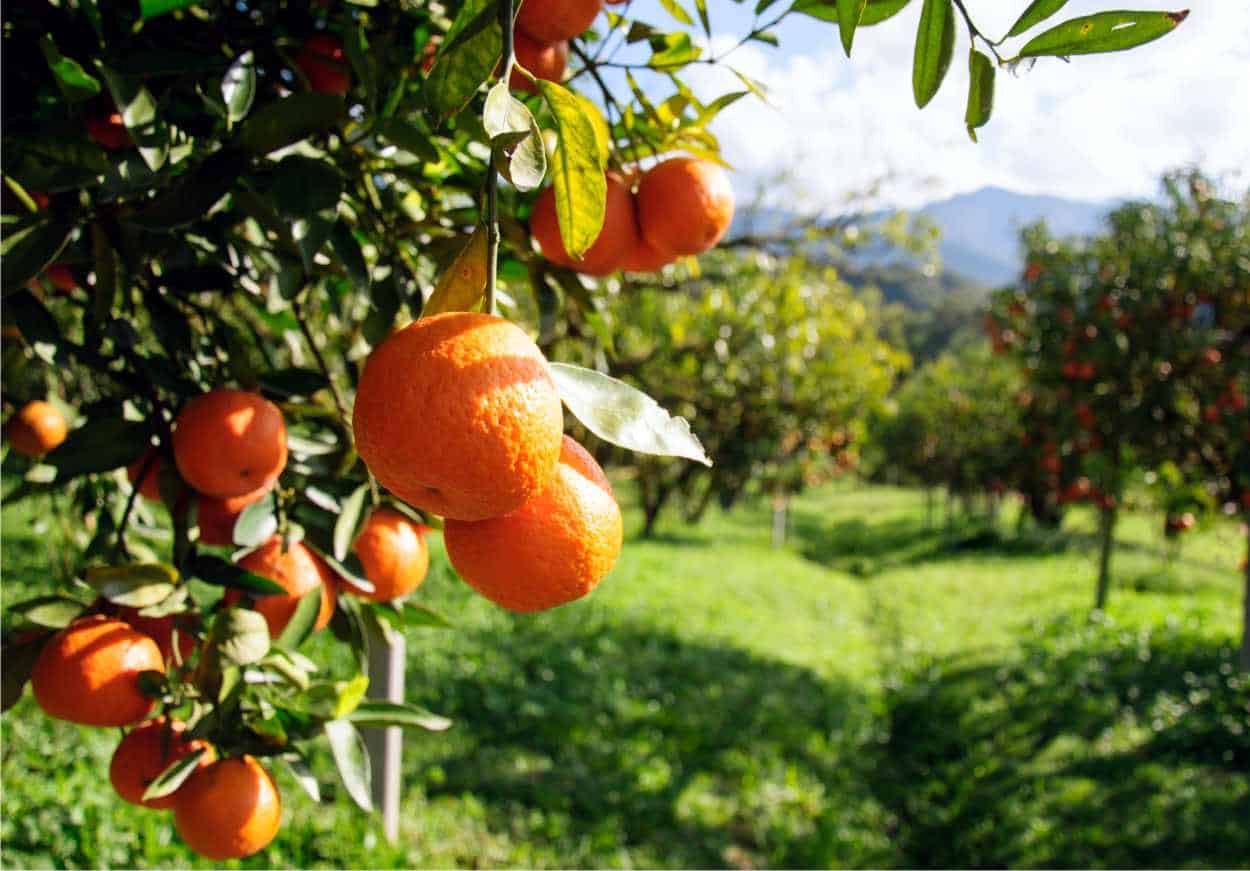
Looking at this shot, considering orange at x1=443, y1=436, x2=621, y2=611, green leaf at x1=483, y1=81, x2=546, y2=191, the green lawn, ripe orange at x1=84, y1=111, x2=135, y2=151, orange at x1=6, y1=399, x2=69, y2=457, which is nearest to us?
green leaf at x1=483, y1=81, x2=546, y2=191

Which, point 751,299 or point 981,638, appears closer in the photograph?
point 751,299

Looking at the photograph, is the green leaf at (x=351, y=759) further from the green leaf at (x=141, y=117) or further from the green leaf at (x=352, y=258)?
the green leaf at (x=141, y=117)

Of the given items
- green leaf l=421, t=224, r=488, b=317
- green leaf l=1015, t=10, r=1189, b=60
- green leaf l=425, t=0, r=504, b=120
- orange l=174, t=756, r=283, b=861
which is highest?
green leaf l=1015, t=10, r=1189, b=60

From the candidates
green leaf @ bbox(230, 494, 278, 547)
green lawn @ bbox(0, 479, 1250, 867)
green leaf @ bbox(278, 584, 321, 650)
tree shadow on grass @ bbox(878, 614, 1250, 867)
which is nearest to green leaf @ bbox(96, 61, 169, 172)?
green leaf @ bbox(230, 494, 278, 547)

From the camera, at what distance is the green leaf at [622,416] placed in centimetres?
57

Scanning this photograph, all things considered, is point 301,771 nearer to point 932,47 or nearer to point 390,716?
point 390,716

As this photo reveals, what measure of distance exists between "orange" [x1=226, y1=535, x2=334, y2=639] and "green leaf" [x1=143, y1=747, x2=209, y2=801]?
0.51 feet

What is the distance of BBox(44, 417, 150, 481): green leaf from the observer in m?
1.06

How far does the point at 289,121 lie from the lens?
919mm

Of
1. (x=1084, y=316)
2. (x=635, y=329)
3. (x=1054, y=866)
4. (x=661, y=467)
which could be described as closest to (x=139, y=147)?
(x=1054, y=866)

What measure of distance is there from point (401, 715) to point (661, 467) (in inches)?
331

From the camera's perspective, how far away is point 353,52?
941 mm

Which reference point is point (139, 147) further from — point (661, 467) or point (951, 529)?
point (951, 529)

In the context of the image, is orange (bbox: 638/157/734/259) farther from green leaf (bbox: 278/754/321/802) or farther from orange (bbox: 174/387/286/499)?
green leaf (bbox: 278/754/321/802)
